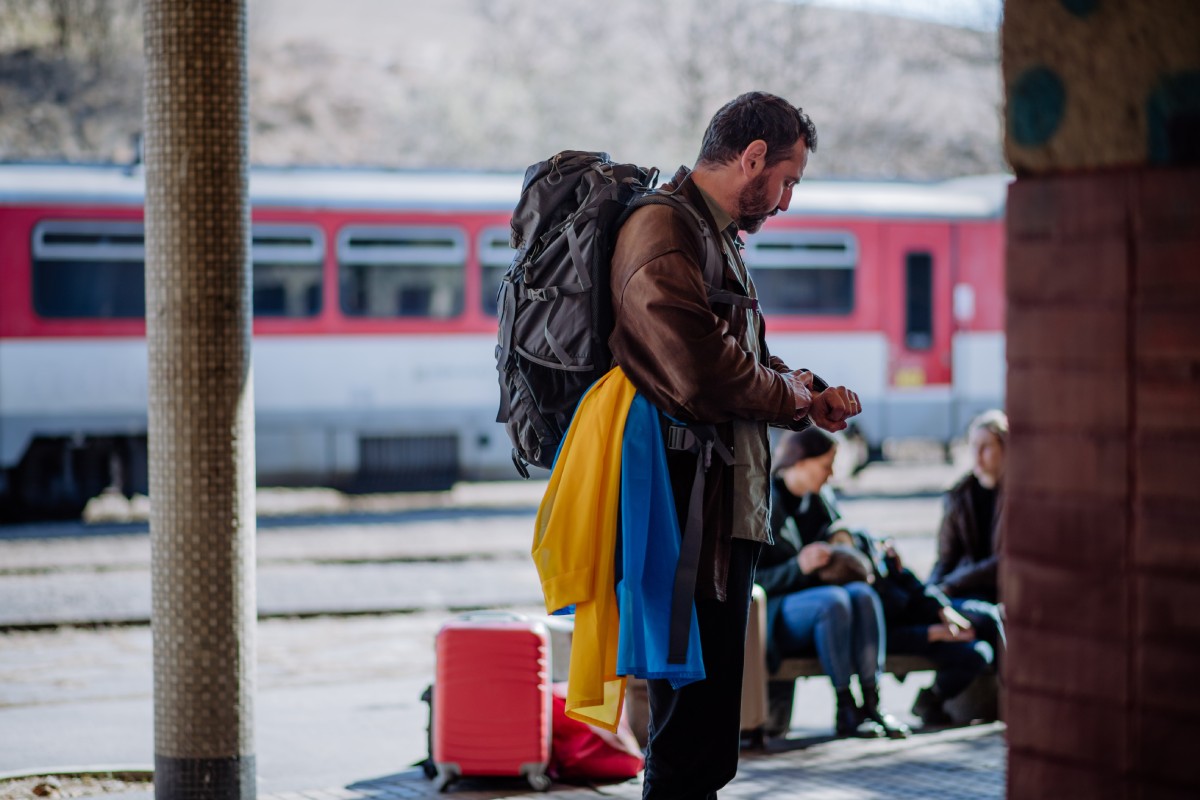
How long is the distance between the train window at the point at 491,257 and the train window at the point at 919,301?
5.06 meters

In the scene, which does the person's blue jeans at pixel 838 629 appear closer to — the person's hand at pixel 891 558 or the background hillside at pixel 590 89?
the person's hand at pixel 891 558

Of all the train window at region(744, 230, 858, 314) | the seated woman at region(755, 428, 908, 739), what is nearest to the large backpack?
the seated woman at region(755, 428, 908, 739)

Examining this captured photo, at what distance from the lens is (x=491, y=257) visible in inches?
693

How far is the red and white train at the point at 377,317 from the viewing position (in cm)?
1619

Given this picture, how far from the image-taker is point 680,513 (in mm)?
3676

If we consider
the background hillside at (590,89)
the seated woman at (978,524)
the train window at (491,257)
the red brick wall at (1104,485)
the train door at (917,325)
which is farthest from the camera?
the background hillside at (590,89)

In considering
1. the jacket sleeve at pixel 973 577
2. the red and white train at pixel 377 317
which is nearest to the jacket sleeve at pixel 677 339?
the jacket sleeve at pixel 973 577

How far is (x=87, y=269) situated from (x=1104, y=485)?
15218 mm

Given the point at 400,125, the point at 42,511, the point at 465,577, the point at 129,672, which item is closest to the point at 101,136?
the point at 400,125

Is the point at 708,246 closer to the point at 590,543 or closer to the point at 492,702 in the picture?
the point at 590,543

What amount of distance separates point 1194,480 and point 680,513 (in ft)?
5.24

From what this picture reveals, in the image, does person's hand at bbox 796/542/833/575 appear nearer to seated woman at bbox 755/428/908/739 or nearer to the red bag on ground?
seated woman at bbox 755/428/908/739

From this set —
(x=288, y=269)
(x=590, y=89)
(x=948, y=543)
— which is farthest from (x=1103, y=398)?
(x=590, y=89)

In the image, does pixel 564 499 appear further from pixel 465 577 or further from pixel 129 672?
pixel 465 577
